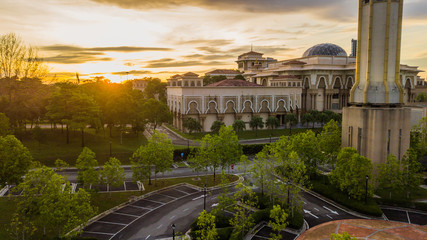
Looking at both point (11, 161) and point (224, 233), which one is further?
point (11, 161)

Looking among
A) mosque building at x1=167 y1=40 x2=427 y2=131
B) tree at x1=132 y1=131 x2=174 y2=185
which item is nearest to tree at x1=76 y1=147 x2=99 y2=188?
tree at x1=132 y1=131 x2=174 y2=185

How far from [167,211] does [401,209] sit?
26.6 metres

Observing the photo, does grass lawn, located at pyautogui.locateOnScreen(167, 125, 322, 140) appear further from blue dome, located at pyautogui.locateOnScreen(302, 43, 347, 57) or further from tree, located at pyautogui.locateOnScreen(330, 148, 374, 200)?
blue dome, located at pyautogui.locateOnScreen(302, 43, 347, 57)

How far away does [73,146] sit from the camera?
58438 mm

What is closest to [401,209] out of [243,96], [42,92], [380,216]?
[380,216]

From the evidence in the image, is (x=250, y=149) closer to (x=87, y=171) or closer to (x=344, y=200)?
(x=344, y=200)

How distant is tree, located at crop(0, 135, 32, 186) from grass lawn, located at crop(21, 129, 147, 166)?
16.4 metres

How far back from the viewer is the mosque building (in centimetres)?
8338

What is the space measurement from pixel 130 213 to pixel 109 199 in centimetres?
464

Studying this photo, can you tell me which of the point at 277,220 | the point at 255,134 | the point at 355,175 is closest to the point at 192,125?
the point at 255,134

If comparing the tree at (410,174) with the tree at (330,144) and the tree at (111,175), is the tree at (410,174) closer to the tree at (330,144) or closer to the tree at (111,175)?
the tree at (330,144)

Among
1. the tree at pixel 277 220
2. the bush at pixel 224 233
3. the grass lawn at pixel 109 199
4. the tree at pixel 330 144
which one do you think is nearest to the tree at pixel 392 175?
the tree at pixel 330 144

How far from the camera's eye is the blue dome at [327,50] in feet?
402

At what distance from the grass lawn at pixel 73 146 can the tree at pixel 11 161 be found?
53.9ft
